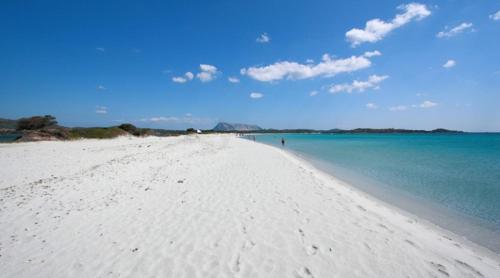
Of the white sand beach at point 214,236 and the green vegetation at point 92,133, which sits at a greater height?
the green vegetation at point 92,133

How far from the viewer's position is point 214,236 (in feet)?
17.2

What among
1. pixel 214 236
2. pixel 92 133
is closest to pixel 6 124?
pixel 92 133

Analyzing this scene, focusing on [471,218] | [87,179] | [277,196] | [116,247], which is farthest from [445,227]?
[87,179]

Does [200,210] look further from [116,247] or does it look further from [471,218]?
[471,218]

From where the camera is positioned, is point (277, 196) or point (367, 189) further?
point (367, 189)

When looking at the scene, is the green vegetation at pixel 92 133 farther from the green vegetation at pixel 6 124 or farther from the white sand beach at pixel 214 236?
the green vegetation at pixel 6 124

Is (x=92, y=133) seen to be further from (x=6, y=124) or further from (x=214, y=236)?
(x=6, y=124)

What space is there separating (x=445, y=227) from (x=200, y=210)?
721 centimetres

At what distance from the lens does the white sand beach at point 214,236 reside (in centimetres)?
408

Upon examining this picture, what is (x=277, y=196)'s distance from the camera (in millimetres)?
8352

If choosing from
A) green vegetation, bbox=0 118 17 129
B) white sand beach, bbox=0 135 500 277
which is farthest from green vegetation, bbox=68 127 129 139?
green vegetation, bbox=0 118 17 129

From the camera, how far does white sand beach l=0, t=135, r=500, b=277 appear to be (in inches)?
161

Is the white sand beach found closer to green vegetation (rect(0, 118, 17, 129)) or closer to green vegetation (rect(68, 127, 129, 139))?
green vegetation (rect(68, 127, 129, 139))

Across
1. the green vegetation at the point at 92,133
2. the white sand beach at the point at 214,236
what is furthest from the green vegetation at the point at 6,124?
the white sand beach at the point at 214,236
